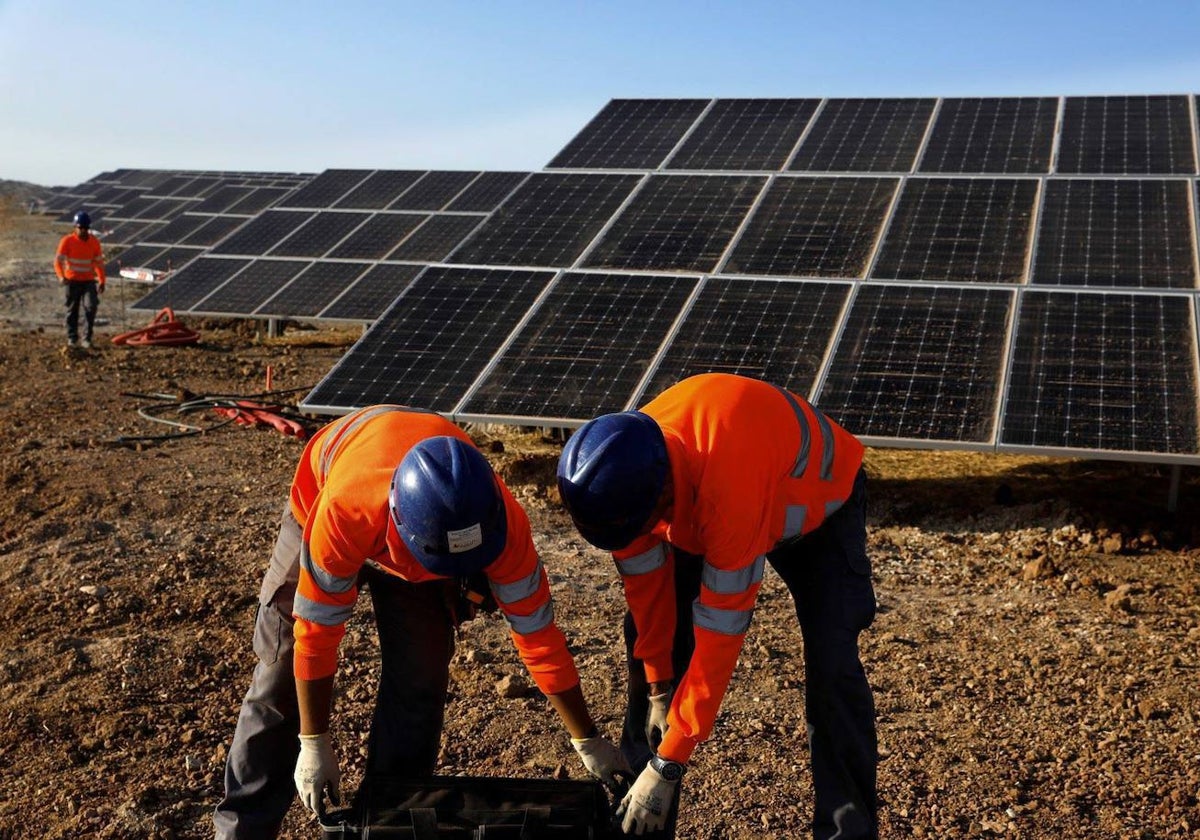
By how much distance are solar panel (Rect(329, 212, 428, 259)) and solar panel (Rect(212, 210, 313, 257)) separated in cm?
114

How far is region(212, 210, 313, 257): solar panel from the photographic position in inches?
632

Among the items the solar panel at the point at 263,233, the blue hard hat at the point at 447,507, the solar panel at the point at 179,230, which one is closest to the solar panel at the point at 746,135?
the solar panel at the point at 263,233

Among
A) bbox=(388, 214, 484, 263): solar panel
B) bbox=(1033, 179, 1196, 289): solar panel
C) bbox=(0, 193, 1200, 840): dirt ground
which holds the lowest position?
bbox=(0, 193, 1200, 840): dirt ground

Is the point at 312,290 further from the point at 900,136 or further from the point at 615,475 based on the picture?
the point at 615,475

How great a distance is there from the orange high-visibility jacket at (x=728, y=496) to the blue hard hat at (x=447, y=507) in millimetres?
546

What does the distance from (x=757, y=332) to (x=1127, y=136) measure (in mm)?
4987

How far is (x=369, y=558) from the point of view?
12.3 feet

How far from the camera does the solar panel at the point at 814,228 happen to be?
355 inches

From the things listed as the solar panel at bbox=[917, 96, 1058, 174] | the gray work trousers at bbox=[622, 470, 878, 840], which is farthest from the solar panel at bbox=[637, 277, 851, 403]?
the gray work trousers at bbox=[622, 470, 878, 840]

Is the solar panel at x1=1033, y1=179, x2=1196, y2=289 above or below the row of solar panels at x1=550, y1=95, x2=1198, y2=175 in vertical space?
below

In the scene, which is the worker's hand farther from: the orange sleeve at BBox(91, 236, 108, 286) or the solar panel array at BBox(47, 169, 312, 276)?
the solar panel array at BBox(47, 169, 312, 276)

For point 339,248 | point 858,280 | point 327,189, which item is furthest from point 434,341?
point 327,189

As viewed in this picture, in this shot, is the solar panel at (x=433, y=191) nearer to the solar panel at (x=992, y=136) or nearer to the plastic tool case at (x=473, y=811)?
the solar panel at (x=992, y=136)

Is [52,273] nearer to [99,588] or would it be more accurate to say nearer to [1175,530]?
[99,588]
